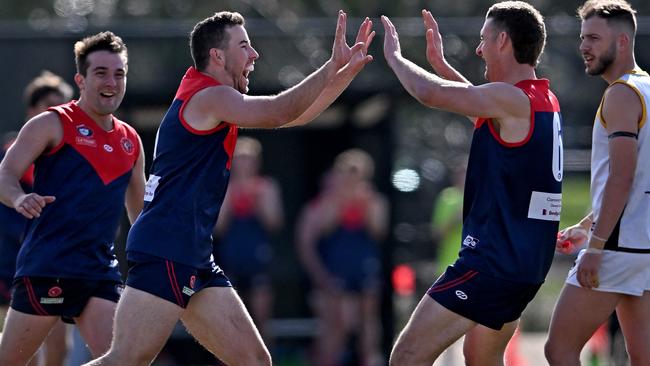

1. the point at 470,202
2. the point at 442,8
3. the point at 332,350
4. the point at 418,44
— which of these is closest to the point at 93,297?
the point at 470,202

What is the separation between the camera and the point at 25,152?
24.5 feet

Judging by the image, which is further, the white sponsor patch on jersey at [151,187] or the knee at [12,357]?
the knee at [12,357]

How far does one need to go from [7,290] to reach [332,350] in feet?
11.7

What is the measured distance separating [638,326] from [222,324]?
7.38 feet

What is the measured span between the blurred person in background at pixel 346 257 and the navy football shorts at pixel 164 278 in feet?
17.8

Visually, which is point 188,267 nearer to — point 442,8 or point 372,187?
point 372,187

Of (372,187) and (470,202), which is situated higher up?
(470,202)

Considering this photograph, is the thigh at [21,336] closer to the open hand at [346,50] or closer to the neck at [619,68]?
the open hand at [346,50]

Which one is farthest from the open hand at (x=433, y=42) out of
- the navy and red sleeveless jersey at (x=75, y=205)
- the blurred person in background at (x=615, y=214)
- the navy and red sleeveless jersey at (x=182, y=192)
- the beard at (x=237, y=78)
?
the navy and red sleeveless jersey at (x=75, y=205)

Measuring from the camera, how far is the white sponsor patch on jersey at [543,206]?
6.71m

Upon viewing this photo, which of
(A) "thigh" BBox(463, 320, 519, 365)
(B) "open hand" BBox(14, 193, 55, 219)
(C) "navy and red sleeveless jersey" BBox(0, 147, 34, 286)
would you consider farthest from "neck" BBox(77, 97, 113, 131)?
(A) "thigh" BBox(463, 320, 519, 365)

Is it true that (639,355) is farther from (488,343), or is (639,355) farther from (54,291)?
(54,291)

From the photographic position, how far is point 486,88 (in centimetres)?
665

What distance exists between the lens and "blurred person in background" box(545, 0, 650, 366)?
6922 millimetres
